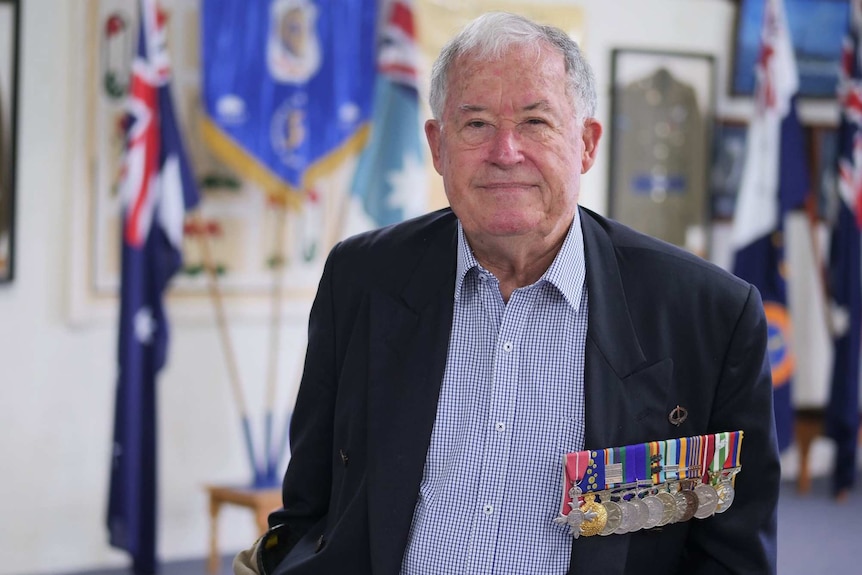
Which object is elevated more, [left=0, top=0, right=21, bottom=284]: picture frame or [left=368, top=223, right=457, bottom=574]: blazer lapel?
[left=0, top=0, right=21, bottom=284]: picture frame

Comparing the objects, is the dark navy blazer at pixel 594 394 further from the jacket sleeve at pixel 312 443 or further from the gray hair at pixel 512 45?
the gray hair at pixel 512 45

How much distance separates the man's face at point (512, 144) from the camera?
1.53 meters

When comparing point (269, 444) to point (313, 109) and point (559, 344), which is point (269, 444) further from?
point (559, 344)

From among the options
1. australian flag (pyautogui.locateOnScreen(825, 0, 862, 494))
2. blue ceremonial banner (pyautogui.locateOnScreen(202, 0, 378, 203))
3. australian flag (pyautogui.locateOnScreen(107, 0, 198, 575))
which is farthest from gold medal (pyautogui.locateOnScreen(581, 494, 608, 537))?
australian flag (pyautogui.locateOnScreen(825, 0, 862, 494))

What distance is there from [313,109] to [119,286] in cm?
108

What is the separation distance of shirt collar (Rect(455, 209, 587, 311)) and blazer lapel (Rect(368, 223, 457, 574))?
2 cm

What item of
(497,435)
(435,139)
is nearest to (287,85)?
(435,139)

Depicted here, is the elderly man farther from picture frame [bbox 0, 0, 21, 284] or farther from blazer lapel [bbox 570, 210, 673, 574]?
picture frame [bbox 0, 0, 21, 284]

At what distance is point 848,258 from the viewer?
18.8 ft

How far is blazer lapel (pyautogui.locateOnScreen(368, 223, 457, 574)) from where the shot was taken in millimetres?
1562

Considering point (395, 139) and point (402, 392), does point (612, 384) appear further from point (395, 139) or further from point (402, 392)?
point (395, 139)

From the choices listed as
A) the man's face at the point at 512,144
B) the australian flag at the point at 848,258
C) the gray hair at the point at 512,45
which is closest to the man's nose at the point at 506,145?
the man's face at the point at 512,144

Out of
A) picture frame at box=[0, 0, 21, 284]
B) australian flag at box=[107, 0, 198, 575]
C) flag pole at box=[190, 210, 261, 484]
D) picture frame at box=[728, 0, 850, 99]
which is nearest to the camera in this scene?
australian flag at box=[107, 0, 198, 575]

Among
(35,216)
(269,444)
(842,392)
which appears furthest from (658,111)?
(35,216)
